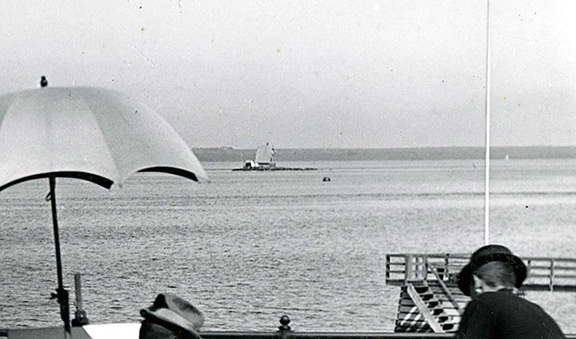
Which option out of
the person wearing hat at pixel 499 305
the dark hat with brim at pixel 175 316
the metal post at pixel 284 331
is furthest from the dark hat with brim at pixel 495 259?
the metal post at pixel 284 331

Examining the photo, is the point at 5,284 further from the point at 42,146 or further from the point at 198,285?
the point at 42,146

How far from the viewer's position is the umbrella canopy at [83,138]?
460 cm

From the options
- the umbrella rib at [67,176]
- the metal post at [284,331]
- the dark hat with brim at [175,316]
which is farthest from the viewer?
the metal post at [284,331]

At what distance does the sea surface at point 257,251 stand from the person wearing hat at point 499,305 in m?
2.62

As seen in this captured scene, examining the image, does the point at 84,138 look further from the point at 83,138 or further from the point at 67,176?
the point at 67,176

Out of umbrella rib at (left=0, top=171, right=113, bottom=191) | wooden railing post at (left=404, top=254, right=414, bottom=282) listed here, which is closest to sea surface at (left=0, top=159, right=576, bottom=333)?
umbrella rib at (left=0, top=171, right=113, bottom=191)

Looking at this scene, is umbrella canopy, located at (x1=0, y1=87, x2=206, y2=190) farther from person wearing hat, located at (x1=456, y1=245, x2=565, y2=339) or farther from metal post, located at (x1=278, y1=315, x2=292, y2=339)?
person wearing hat, located at (x1=456, y1=245, x2=565, y2=339)

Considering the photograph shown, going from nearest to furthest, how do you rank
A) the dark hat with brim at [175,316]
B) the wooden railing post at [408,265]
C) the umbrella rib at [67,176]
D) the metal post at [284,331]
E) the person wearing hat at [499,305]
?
1. the dark hat with brim at [175,316]
2. the person wearing hat at [499,305]
3. the umbrella rib at [67,176]
4. the metal post at [284,331]
5. the wooden railing post at [408,265]

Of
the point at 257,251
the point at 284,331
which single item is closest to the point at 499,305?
the point at 284,331

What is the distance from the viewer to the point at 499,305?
339cm

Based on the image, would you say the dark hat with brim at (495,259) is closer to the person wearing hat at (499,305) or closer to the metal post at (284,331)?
the person wearing hat at (499,305)

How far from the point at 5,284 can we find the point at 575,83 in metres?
35.4

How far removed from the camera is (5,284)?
Result: 49938 mm

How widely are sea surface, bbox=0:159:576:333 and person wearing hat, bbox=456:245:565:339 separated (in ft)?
8.60
